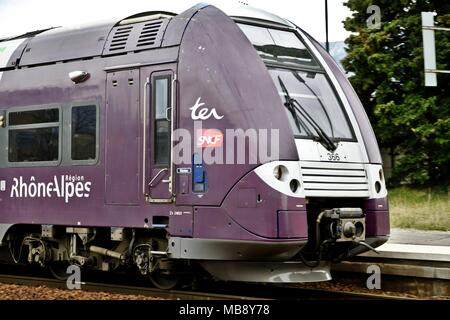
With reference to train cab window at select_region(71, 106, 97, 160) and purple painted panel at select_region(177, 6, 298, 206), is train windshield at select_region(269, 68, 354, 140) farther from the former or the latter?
train cab window at select_region(71, 106, 97, 160)

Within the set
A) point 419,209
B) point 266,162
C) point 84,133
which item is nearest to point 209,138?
point 266,162

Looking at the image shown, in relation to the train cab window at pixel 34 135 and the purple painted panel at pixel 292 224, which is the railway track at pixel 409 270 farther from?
the train cab window at pixel 34 135

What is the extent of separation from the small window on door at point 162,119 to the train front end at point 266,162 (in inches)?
9.0

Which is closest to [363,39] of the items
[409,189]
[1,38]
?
[409,189]

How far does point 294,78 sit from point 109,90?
2.39 metres

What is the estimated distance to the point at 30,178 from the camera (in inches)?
452

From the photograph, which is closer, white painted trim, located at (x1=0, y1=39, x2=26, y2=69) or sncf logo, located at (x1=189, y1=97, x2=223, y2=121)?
sncf logo, located at (x1=189, y1=97, x2=223, y2=121)

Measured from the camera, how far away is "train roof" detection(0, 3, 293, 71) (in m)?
10.4

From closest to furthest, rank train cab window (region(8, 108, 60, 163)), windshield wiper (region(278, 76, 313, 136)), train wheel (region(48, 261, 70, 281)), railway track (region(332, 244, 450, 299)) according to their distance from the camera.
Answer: windshield wiper (region(278, 76, 313, 136)) < railway track (region(332, 244, 450, 299)) < train cab window (region(8, 108, 60, 163)) < train wheel (region(48, 261, 70, 281))

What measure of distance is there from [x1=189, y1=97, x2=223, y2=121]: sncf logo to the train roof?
1043mm

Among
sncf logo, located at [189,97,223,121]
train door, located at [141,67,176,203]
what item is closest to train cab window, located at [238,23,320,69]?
sncf logo, located at [189,97,223,121]

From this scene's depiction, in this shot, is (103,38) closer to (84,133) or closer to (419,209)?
(84,133)

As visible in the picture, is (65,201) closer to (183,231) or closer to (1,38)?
(183,231)

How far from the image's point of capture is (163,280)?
10906mm
